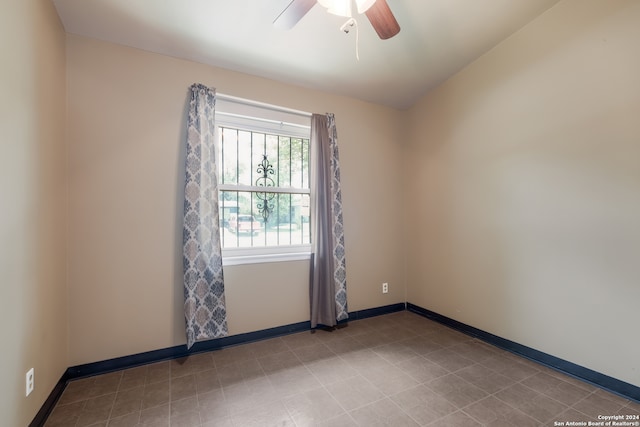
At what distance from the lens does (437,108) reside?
3.15 meters

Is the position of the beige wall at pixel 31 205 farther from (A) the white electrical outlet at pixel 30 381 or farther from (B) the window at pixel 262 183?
(B) the window at pixel 262 183

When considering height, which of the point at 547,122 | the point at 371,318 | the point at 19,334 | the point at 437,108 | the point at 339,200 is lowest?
the point at 371,318

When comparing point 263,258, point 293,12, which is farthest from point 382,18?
point 263,258

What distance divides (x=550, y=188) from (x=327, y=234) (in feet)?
6.51

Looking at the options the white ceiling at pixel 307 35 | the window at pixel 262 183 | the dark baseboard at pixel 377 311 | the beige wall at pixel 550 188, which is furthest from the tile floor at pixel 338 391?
the white ceiling at pixel 307 35

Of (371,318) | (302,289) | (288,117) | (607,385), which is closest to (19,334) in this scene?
(302,289)

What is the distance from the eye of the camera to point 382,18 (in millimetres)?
1600

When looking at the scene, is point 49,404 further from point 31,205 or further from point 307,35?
point 307,35

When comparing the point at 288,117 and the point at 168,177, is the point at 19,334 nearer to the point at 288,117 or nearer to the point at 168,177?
the point at 168,177

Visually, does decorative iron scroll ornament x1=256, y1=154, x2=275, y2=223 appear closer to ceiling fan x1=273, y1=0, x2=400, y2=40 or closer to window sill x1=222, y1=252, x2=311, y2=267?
window sill x1=222, y1=252, x2=311, y2=267

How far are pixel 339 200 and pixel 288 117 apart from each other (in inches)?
41.2

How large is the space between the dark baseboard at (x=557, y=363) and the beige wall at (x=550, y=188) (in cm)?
5

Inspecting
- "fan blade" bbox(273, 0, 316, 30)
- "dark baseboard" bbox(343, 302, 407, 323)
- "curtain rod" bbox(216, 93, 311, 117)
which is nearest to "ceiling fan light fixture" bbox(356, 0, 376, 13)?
"fan blade" bbox(273, 0, 316, 30)

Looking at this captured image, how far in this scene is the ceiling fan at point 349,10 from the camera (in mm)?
1523
